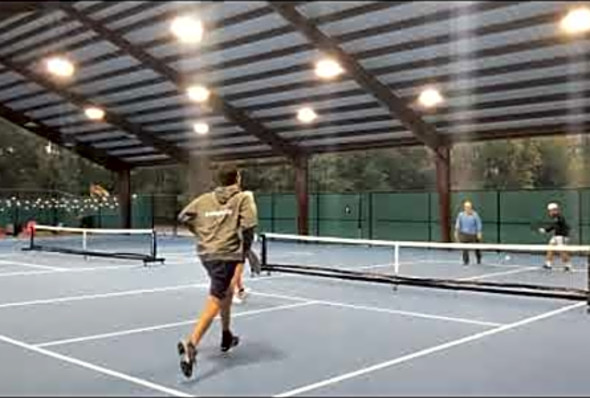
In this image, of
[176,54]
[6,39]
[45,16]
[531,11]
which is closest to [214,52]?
[176,54]

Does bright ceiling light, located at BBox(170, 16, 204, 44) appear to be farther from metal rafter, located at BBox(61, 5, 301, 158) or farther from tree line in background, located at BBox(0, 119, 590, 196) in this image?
tree line in background, located at BBox(0, 119, 590, 196)

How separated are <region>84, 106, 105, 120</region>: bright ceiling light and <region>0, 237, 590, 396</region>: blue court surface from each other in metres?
11.2

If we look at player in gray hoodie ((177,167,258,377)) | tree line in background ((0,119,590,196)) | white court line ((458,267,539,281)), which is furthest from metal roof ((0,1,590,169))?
tree line in background ((0,119,590,196))

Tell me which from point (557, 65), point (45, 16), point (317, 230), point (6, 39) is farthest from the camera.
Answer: point (317, 230)

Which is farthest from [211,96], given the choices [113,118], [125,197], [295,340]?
[295,340]

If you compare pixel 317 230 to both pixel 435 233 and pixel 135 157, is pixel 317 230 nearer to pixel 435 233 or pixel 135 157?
pixel 435 233

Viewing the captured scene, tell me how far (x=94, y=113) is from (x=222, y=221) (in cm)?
1841

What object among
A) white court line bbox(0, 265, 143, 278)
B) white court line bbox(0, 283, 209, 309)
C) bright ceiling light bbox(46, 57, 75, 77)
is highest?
bright ceiling light bbox(46, 57, 75, 77)

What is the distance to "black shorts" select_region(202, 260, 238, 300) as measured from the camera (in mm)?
5449

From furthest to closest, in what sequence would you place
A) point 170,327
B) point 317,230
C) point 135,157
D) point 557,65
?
point 135,157 < point 317,230 < point 557,65 < point 170,327

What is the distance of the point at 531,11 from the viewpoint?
41.4 ft

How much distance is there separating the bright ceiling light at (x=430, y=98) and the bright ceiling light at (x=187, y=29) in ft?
16.6

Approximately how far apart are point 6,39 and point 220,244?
619 inches

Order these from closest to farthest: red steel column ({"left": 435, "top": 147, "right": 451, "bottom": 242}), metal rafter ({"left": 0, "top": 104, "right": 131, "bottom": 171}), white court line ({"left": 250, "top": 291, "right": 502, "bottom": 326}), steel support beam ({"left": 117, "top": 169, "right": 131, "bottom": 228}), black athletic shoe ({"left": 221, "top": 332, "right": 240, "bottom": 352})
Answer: black athletic shoe ({"left": 221, "top": 332, "right": 240, "bottom": 352}) < white court line ({"left": 250, "top": 291, "right": 502, "bottom": 326}) < red steel column ({"left": 435, "top": 147, "right": 451, "bottom": 242}) < metal rafter ({"left": 0, "top": 104, "right": 131, "bottom": 171}) < steel support beam ({"left": 117, "top": 169, "right": 131, "bottom": 228})
